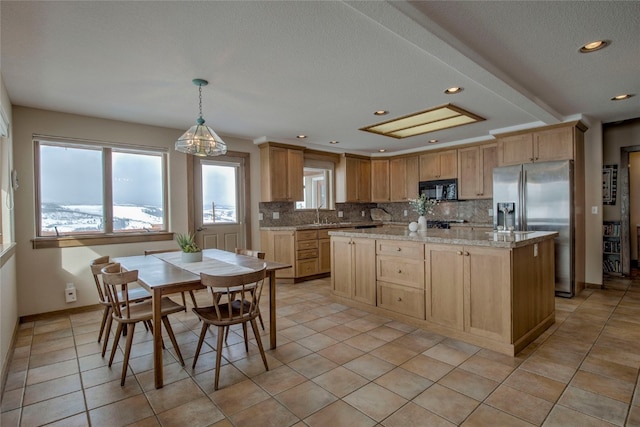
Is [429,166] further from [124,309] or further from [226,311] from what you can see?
[124,309]

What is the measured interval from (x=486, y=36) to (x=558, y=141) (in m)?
2.96

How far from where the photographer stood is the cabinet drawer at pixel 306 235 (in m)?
5.43

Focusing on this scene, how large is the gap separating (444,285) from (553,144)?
2.91m

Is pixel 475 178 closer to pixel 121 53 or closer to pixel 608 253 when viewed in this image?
pixel 608 253

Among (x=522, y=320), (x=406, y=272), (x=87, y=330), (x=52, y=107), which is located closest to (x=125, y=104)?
(x=52, y=107)

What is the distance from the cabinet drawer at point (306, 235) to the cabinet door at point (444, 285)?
2.62 m

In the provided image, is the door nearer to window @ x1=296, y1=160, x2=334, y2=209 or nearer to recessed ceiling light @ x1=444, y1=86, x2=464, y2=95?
window @ x1=296, y1=160, x2=334, y2=209

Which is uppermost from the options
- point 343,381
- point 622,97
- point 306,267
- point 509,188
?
point 622,97

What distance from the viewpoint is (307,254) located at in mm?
5547

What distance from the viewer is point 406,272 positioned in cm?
338

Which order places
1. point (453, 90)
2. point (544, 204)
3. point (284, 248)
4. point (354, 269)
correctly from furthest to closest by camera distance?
point (284, 248), point (544, 204), point (354, 269), point (453, 90)

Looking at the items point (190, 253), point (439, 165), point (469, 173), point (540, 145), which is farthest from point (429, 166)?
point (190, 253)

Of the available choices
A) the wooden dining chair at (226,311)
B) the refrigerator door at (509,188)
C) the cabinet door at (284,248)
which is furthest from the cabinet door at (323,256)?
the wooden dining chair at (226,311)

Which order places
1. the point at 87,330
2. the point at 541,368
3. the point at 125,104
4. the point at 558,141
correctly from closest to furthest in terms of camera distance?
the point at 541,368 → the point at 87,330 → the point at 125,104 → the point at 558,141
